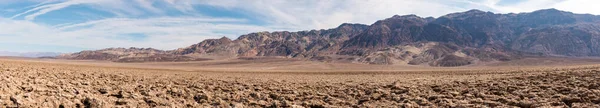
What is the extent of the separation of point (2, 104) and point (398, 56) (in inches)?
4624

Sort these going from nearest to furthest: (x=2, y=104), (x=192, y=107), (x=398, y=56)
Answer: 1. (x=2, y=104)
2. (x=192, y=107)
3. (x=398, y=56)

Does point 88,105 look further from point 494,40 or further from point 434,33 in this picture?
point 494,40

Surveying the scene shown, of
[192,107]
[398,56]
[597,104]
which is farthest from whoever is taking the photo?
[398,56]

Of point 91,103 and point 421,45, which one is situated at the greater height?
point 421,45

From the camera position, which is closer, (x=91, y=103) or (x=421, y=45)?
(x=91, y=103)

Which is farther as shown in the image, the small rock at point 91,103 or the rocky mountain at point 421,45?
the rocky mountain at point 421,45

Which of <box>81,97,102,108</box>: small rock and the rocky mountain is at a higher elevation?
the rocky mountain

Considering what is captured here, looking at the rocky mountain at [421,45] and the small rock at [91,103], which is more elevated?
the rocky mountain at [421,45]

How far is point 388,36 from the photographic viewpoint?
178m

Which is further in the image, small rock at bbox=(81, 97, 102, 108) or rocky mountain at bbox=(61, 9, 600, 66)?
rocky mountain at bbox=(61, 9, 600, 66)

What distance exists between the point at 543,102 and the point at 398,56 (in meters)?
113

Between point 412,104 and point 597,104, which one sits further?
point 412,104

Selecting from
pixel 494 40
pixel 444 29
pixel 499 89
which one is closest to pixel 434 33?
pixel 444 29

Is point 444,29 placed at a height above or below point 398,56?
above
